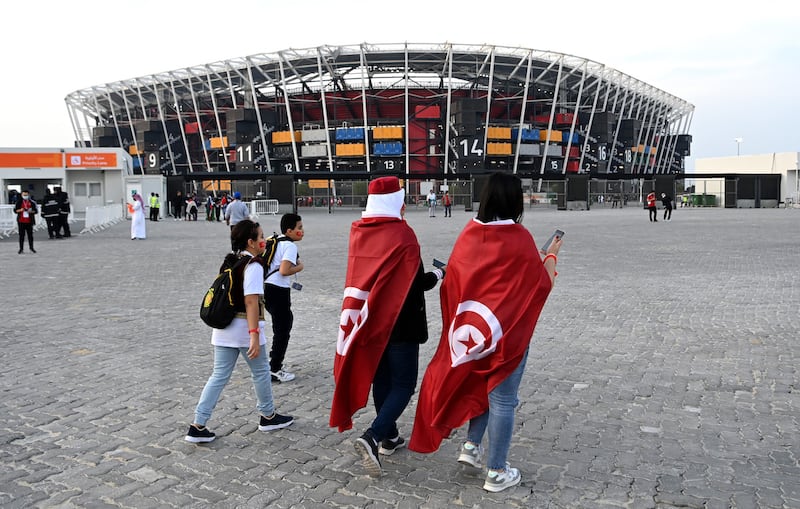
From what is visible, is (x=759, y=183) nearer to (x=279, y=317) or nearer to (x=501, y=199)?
(x=279, y=317)

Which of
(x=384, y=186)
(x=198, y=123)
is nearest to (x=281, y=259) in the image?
(x=384, y=186)

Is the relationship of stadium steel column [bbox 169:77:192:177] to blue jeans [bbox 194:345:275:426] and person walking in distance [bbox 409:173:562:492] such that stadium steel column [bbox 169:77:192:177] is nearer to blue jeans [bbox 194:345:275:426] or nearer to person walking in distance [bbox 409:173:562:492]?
blue jeans [bbox 194:345:275:426]

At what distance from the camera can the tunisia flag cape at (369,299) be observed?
156 inches

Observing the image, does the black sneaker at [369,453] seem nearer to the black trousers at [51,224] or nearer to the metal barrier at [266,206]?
the black trousers at [51,224]

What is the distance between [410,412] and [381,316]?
150 centimetres

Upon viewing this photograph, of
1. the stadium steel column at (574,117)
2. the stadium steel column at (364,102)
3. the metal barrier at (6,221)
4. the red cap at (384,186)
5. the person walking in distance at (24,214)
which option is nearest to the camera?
the red cap at (384,186)

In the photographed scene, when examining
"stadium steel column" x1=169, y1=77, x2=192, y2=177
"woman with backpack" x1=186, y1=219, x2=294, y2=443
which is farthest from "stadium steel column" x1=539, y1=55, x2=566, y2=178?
"woman with backpack" x1=186, y1=219, x2=294, y2=443

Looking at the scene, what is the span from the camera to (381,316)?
Answer: 156 inches

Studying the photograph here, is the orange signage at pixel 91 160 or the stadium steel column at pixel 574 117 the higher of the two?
the stadium steel column at pixel 574 117

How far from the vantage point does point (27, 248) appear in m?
19.9

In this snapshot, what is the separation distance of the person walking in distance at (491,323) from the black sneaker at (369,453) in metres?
0.20

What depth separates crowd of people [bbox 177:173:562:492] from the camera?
146 inches

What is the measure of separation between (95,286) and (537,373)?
841 cm

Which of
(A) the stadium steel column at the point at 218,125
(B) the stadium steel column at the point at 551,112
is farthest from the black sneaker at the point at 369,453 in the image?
(A) the stadium steel column at the point at 218,125
